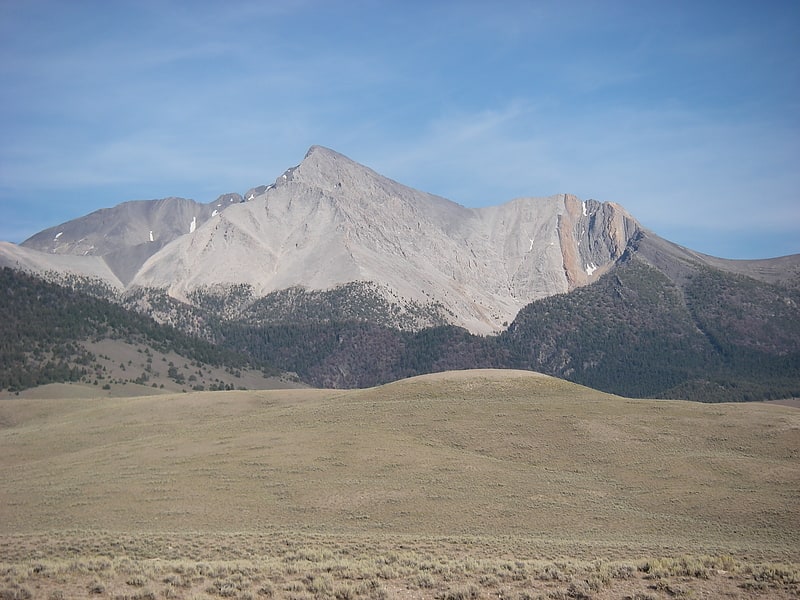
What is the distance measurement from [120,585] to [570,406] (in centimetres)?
5458

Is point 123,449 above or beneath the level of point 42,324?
beneath

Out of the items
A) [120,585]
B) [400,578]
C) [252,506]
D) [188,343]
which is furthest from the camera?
[188,343]

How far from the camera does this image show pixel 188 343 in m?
200

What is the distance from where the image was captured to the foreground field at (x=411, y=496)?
103ft

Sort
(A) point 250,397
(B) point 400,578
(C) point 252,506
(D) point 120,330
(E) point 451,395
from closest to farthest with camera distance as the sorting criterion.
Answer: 1. (B) point 400,578
2. (C) point 252,506
3. (E) point 451,395
4. (A) point 250,397
5. (D) point 120,330

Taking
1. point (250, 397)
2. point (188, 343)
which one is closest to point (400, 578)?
point (250, 397)

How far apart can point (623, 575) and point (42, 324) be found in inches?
6043

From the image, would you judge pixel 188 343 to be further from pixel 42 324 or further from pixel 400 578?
pixel 400 578

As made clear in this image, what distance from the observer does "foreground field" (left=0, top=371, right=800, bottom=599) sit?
3134cm

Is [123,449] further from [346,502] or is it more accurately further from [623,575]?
[623,575]

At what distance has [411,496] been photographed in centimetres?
5516

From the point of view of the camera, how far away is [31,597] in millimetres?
27453

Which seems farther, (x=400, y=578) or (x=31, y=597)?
(x=400, y=578)

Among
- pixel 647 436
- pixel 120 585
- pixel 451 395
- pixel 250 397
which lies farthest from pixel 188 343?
pixel 120 585
